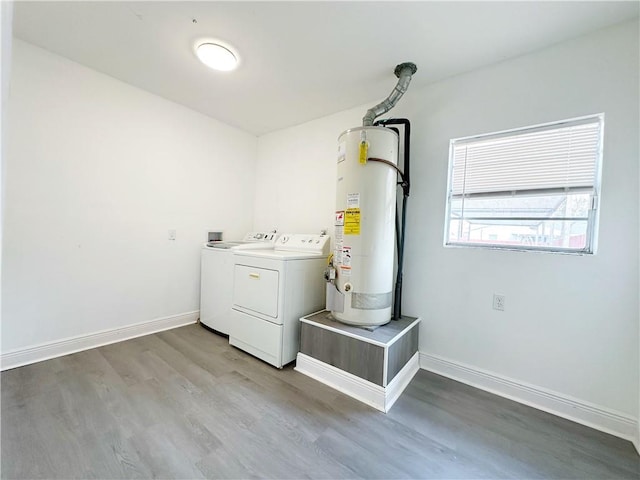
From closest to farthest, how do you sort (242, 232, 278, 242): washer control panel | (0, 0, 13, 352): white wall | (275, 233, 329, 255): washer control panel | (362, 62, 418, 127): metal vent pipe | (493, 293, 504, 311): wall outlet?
(0, 0, 13, 352): white wall
(493, 293, 504, 311): wall outlet
(362, 62, 418, 127): metal vent pipe
(275, 233, 329, 255): washer control panel
(242, 232, 278, 242): washer control panel

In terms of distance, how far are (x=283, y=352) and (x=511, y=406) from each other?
161 centimetres

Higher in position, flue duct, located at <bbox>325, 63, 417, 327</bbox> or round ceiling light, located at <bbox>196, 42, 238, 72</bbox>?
round ceiling light, located at <bbox>196, 42, 238, 72</bbox>

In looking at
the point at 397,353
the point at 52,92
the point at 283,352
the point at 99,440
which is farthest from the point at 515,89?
the point at 52,92

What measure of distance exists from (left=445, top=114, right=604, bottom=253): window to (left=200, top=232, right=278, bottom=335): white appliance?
1955 millimetres

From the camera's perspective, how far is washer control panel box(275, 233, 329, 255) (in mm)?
2611

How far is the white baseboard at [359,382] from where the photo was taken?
5.58ft

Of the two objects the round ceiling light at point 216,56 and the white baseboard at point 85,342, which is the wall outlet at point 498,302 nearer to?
the round ceiling light at point 216,56

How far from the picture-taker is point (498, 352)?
1.90 metres

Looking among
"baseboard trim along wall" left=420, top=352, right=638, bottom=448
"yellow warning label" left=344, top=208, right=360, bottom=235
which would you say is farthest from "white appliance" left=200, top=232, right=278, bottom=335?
"baseboard trim along wall" left=420, top=352, right=638, bottom=448

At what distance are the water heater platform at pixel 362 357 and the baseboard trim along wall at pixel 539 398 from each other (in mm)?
252

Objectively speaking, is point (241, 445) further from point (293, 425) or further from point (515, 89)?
point (515, 89)

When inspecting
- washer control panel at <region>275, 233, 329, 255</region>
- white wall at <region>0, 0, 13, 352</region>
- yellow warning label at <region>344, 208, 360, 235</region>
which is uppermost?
white wall at <region>0, 0, 13, 352</region>

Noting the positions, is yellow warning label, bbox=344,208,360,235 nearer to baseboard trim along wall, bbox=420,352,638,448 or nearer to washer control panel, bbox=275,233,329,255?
washer control panel, bbox=275,233,329,255

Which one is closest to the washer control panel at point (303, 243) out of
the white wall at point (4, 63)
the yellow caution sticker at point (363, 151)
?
the yellow caution sticker at point (363, 151)
